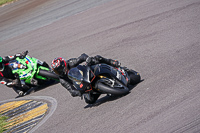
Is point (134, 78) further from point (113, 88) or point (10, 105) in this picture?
point (10, 105)

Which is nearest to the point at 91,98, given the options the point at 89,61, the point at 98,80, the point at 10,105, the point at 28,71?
the point at 98,80

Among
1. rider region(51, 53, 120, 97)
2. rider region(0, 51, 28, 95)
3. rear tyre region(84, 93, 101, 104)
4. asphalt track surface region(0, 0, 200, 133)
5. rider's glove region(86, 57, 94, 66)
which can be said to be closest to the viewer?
asphalt track surface region(0, 0, 200, 133)

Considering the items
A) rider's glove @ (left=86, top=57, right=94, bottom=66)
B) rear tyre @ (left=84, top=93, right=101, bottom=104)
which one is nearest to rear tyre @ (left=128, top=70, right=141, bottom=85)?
rear tyre @ (left=84, top=93, right=101, bottom=104)

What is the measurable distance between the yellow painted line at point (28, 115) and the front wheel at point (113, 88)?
227 cm

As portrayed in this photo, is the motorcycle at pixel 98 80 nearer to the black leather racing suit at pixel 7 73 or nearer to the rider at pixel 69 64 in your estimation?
the rider at pixel 69 64

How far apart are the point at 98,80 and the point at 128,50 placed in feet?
11.3

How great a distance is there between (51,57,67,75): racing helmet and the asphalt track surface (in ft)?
2.90

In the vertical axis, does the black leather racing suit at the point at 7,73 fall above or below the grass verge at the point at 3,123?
above

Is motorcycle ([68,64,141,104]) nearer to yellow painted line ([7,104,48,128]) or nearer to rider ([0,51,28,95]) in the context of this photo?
yellow painted line ([7,104,48,128])

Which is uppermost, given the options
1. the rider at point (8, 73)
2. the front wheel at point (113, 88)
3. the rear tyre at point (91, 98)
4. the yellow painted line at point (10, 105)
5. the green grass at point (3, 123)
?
the rider at point (8, 73)

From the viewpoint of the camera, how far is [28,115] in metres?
9.09

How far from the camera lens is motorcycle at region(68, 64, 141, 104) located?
730cm

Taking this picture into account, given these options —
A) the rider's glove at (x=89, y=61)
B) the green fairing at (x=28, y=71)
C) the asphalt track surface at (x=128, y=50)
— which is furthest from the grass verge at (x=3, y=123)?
the rider's glove at (x=89, y=61)

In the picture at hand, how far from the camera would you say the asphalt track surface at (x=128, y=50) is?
245 inches
